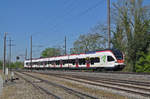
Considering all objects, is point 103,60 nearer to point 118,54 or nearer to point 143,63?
point 118,54

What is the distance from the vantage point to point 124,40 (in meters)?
35.2

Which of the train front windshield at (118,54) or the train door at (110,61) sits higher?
the train front windshield at (118,54)

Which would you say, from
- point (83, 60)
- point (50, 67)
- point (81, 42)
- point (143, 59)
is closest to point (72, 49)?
point (81, 42)

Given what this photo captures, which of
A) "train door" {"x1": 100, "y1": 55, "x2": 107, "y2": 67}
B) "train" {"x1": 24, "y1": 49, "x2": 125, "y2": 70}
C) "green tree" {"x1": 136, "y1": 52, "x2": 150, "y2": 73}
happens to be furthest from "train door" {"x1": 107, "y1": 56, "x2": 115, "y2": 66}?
"green tree" {"x1": 136, "y1": 52, "x2": 150, "y2": 73}

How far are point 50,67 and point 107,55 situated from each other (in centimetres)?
2448

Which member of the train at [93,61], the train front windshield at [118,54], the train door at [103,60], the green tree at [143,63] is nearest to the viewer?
the green tree at [143,63]

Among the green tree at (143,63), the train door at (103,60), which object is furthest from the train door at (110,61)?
the green tree at (143,63)

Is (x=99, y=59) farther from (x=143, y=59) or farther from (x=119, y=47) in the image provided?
(x=143, y=59)

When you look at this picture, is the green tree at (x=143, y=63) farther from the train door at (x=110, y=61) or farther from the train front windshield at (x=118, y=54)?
the train door at (x=110, y=61)

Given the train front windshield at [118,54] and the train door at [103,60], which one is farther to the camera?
the train door at [103,60]

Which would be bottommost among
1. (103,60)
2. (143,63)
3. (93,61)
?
(143,63)

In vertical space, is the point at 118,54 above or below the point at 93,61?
above

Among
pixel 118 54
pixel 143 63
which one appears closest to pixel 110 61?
pixel 118 54

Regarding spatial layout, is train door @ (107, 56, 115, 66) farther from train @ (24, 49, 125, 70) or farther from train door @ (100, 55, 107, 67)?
train door @ (100, 55, 107, 67)
